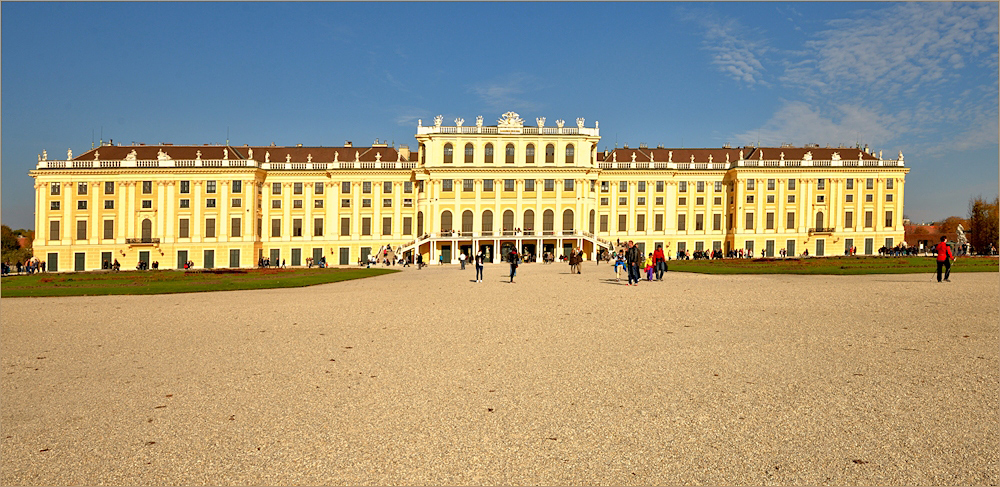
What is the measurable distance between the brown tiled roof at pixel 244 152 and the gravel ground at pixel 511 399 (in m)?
64.2

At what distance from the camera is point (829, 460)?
5.51 metres

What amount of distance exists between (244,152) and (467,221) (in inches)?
1215

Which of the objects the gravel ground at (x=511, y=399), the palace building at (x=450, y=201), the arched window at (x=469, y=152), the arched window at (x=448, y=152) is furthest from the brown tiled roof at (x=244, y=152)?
the gravel ground at (x=511, y=399)

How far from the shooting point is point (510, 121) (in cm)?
7150

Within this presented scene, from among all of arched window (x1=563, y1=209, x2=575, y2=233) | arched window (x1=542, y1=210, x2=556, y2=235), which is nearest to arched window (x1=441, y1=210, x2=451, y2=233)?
arched window (x1=542, y1=210, x2=556, y2=235)

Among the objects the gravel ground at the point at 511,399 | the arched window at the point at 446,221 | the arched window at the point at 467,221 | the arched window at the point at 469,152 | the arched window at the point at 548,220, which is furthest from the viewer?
the arched window at the point at 469,152

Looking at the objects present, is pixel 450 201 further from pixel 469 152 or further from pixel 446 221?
pixel 469 152

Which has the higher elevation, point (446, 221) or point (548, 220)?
point (548, 220)

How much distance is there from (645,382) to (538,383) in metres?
1.49

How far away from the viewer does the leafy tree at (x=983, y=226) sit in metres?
78.8

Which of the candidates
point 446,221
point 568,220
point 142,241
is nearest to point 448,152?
point 446,221

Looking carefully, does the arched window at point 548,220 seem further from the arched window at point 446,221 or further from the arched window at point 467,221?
the arched window at point 446,221

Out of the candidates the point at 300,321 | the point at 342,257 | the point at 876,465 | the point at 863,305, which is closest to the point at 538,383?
the point at 876,465

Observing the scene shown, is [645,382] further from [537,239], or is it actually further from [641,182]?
[641,182]
